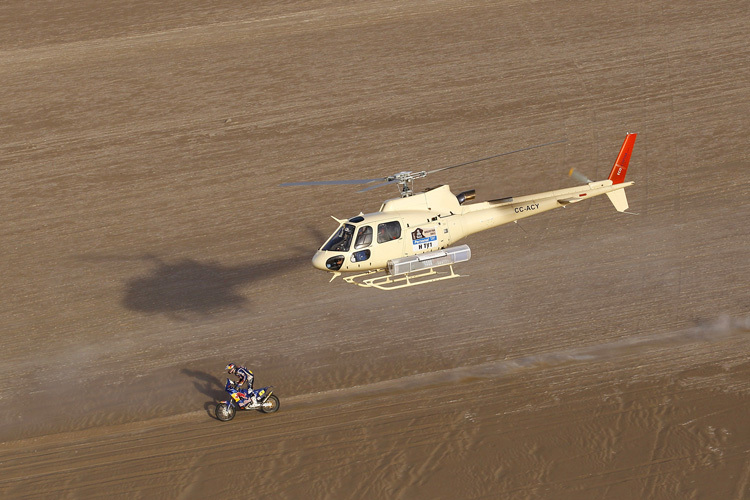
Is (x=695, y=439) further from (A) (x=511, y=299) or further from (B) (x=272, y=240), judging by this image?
(B) (x=272, y=240)

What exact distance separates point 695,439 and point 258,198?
16.5 m

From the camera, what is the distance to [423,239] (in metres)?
21.3

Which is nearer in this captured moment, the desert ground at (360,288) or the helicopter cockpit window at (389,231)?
the desert ground at (360,288)

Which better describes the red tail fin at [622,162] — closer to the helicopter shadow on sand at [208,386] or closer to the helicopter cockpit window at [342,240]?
the helicopter cockpit window at [342,240]

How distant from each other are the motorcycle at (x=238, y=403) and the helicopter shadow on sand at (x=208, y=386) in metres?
0.64

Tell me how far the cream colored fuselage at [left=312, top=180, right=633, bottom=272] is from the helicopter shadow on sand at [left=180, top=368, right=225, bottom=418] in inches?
167

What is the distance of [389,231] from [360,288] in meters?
5.20

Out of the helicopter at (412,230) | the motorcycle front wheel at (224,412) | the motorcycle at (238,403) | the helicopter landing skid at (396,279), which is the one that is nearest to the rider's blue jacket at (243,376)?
the motorcycle at (238,403)

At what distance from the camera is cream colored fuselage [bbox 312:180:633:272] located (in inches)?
812

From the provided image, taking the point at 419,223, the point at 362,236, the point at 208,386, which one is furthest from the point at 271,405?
the point at 419,223

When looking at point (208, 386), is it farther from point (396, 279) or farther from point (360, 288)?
point (360, 288)

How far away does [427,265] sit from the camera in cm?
2116

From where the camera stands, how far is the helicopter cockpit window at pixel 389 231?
68.0 feet

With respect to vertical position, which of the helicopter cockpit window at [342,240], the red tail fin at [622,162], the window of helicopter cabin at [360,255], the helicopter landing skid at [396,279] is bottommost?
the helicopter landing skid at [396,279]
